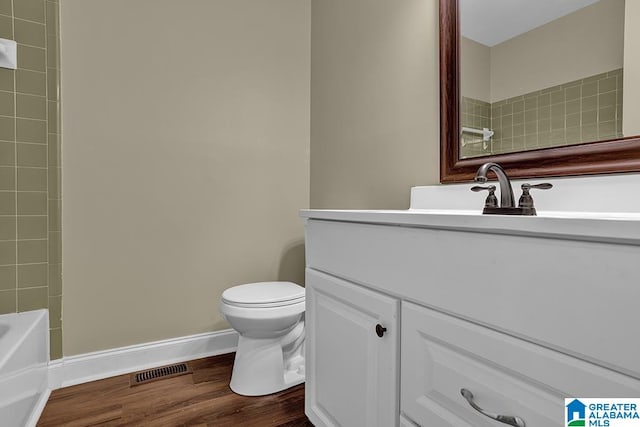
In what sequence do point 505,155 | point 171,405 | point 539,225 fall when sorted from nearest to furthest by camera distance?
point 539,225 < point 505,155 < point 171,405

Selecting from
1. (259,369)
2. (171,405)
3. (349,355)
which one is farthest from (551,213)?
(171,405)

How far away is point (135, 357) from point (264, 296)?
780mm

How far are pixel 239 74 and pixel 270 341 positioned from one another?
1427 millimetres

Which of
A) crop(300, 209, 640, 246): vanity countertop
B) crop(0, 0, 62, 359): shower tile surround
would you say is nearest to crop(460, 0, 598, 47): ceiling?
crop(300, 209, 640, 246): vanity countertop

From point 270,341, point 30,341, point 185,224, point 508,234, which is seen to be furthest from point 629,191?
point 30,341

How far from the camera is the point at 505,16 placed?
117 centimetres

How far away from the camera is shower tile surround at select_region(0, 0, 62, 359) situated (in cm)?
142

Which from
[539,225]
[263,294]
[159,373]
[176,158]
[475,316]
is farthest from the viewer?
[176,158]

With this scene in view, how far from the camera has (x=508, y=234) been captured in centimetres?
58

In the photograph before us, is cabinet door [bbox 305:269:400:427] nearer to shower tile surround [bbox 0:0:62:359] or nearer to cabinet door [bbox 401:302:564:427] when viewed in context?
cabinet door [bbox 401:302:564:427]

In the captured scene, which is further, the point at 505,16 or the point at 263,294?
the point at 263,294

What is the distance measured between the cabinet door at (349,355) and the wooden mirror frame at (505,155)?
658 mm

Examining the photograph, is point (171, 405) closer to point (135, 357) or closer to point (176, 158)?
point (135, 357)

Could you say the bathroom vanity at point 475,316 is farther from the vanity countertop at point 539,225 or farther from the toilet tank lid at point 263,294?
the toilet tank lid at point 263,294
